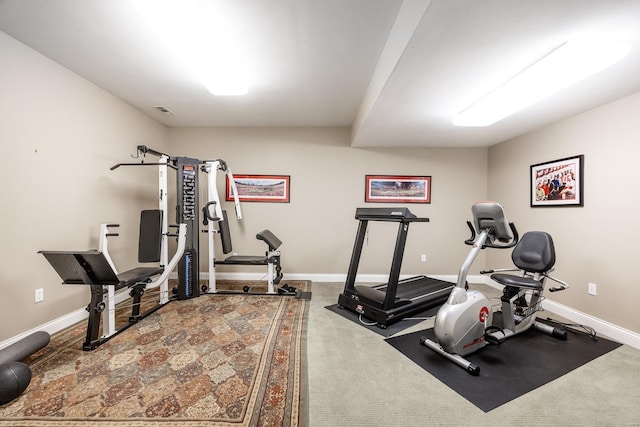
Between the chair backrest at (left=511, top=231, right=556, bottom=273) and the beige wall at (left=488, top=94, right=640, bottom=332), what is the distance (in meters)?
0.57

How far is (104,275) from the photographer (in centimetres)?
200

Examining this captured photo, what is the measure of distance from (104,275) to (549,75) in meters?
3.81

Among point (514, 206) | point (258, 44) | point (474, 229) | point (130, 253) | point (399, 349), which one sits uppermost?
point (258, 44)

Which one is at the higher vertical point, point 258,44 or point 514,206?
point 258,44

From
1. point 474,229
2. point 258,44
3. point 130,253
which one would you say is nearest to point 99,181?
point 130,253

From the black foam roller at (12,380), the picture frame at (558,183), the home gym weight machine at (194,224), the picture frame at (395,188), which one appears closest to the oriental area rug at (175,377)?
the black foam roller at (12,380)

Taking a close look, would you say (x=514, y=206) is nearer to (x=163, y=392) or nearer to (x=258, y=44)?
(x=258, y=44)

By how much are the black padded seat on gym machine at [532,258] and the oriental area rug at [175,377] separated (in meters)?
1.98

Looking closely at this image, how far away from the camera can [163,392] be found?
160cm

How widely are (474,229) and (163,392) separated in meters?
2.82

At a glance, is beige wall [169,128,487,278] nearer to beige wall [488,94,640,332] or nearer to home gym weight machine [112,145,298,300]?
home gym weight machine [112,145,298,300]

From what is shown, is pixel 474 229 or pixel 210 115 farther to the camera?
pixel 210 115

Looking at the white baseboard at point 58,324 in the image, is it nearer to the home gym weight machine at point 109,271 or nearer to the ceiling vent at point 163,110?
the home gym weight machine at point 109,271

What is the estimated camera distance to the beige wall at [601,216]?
7.58 feet
